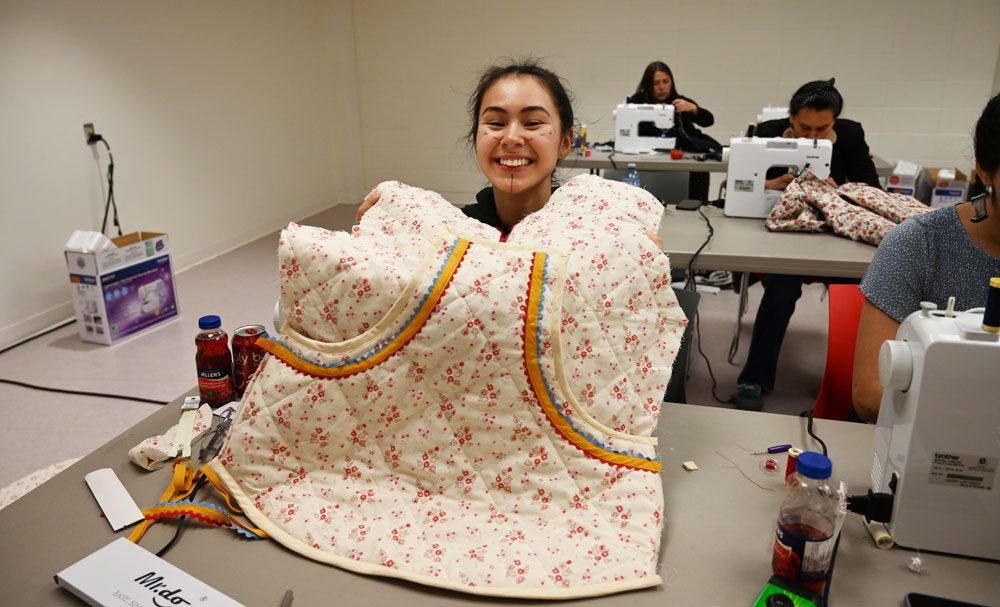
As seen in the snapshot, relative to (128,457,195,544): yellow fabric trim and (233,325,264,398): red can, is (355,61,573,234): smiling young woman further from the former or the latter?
(128,457,195,544): yellow fabric trim

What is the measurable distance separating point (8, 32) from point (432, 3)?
12.1 ft

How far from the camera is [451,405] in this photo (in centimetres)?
103

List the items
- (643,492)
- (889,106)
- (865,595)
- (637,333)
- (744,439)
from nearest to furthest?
(865,595)
(643,492)
(637,333)
(744,439)
(889,106)

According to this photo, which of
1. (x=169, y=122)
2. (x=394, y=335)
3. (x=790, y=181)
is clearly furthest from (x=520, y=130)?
(x=169, y=122)

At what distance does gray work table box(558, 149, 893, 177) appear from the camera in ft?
12.8

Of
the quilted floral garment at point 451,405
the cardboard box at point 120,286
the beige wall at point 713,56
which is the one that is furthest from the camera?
the beige wall at point 713,56

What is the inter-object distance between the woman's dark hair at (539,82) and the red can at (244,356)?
70cm

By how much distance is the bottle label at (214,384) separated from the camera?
1.33 metres

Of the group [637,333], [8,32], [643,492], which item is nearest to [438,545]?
[643,492]

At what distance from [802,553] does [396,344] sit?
60cm

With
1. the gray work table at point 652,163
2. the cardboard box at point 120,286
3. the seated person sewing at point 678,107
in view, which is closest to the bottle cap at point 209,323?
the cardboard box at point 120,286

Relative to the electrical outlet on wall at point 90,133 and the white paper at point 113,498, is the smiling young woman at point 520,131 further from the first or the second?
the electrical outlet on wall at point 90,133

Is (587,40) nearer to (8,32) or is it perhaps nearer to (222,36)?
(222,36)

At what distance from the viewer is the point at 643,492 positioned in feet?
3.24
